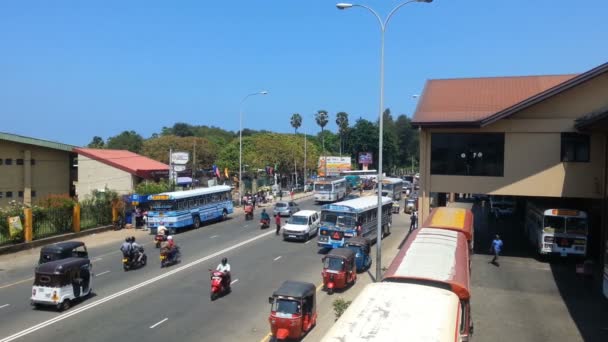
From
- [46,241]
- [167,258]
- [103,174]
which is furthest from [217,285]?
[103,174]

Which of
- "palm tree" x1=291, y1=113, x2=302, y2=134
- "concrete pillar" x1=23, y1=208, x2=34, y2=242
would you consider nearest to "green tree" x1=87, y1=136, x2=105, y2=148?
"palm tree" x1=291, y1=113, x2=302, y2=134

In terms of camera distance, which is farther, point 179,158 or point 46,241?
point 179,158

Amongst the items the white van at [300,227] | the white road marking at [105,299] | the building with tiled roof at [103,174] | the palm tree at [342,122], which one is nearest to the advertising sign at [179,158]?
the building with tiled roof at [103,174]

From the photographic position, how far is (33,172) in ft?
136

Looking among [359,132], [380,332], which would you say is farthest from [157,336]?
[359,132]

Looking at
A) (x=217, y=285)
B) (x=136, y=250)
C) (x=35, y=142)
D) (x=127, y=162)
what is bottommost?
(x=217, y=285)

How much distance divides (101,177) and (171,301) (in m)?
32.8

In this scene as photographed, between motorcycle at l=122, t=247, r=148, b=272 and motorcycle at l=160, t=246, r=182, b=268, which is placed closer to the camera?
motorcycle at l=122, t=247, r=148, b=272

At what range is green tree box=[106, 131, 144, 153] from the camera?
121 m

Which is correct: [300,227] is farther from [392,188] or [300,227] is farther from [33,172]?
[392,188]

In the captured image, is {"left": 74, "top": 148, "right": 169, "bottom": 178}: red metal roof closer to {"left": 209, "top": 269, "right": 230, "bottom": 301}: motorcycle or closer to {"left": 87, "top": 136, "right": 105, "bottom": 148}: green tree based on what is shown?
{"left": 209, "top": 269, "right": 230, "bottom": 301}: motorcycle

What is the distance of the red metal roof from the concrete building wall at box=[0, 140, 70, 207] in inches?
88.8

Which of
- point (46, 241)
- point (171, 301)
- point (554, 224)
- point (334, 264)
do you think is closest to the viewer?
point (171, 301)

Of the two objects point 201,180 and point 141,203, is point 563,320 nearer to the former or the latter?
point 141,203
